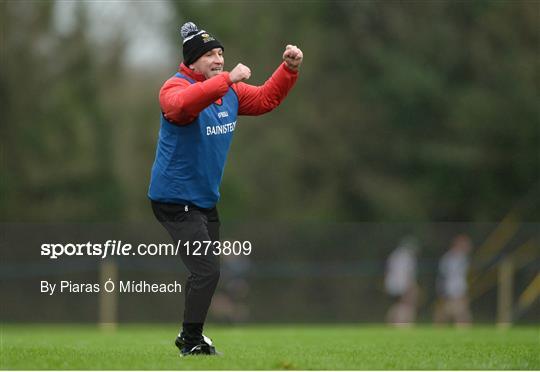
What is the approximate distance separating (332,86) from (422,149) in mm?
4177

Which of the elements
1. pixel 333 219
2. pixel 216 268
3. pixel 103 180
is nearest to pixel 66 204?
pixel 103 180

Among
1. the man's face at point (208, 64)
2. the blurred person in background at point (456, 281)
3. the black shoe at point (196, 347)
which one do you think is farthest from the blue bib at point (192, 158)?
the blurred person in background at point (456, 281)

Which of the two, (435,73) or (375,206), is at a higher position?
(435,73)

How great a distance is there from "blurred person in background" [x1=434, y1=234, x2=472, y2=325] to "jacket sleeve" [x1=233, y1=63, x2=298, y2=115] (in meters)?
17.3

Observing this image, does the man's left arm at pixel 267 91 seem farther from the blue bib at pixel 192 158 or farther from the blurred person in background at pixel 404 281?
the blurred person in background at pixel 404 281

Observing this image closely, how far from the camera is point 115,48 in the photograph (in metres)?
34.8

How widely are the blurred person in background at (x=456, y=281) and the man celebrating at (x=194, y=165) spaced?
17875 millimetres

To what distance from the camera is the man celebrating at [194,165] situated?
8.12 metres

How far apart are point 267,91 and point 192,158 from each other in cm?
102

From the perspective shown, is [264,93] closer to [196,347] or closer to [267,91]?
[267,91]

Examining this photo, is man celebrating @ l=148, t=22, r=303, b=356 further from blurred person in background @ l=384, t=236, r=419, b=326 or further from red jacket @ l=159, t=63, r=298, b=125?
blurred person in background @ l=384, t=236, r=419, b=326

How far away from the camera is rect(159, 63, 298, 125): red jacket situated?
25.7ft

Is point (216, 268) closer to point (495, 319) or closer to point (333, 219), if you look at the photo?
point (495, 319)

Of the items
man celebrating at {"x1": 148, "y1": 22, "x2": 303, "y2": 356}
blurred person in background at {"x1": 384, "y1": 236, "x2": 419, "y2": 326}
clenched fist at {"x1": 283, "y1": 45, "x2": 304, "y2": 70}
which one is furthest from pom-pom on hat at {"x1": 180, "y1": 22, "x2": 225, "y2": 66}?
blurred person in background at {"x1": 384, "y1": 236, "x2": 419, "y2": 326}
